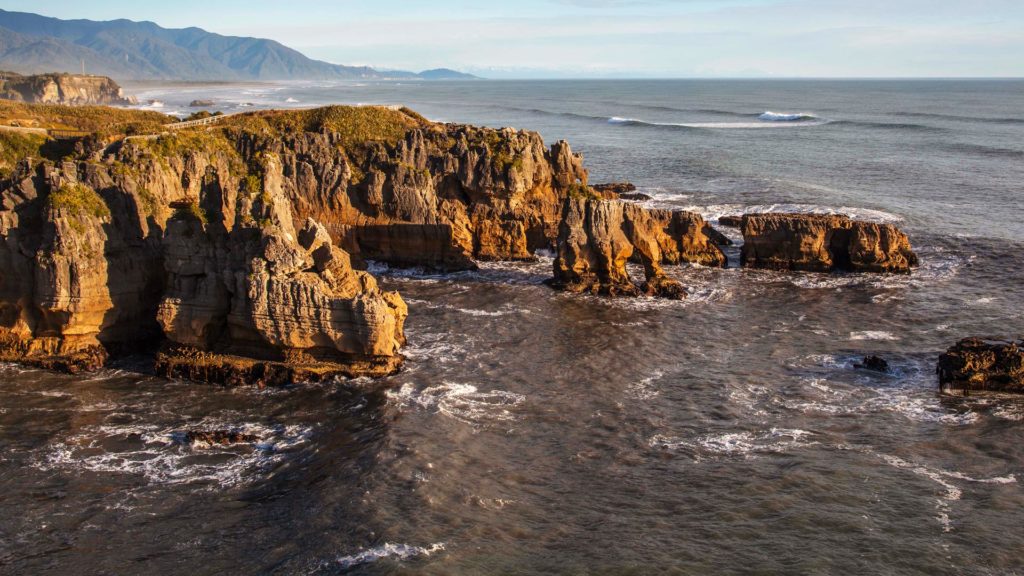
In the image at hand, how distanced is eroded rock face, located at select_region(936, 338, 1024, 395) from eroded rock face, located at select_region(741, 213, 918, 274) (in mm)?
19679

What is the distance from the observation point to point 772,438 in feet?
108

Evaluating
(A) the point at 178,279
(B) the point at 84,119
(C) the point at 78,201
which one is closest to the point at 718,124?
(B) the point at 84,119

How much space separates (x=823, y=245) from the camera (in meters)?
57.8

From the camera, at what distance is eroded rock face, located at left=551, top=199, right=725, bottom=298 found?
173 feet

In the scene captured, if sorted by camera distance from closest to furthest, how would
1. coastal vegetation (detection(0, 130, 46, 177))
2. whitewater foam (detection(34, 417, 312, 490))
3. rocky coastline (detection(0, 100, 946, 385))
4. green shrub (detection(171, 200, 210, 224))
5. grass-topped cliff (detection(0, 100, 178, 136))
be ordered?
whitewater foam (detection(34, 417, 312, 490)) < rocky coastline (detection(0, 100, 946, 385)) < green shrub (detection(171, 200, 210, 224)) < coastal vegetation (detection(0, 130, 46, 177)) < grass-topped cliff (detection(0, 100, 178, 136))

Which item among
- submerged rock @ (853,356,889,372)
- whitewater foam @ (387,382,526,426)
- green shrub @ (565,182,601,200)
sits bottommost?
whitewater foam @ (387,382,526,426)

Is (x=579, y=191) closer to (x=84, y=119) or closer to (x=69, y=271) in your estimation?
(x=69, y=271)

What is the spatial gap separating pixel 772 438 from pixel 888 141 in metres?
111

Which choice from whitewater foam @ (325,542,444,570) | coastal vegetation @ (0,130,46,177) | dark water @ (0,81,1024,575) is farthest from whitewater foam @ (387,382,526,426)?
coastal vegetation @ (0,130,46,177)

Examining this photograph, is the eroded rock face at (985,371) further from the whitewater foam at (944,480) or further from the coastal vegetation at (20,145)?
the coastal vegetation at (20,145)

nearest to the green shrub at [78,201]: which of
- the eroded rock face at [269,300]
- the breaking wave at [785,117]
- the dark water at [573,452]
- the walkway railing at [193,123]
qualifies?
the eroded rock face at [269,300]

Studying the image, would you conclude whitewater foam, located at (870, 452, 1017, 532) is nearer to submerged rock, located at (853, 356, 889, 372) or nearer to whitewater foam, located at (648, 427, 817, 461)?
whitewater foam, located at (648, 427, 817, 461)

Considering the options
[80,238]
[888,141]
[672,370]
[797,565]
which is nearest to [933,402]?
[672,370]

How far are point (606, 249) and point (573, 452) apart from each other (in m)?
23.0
